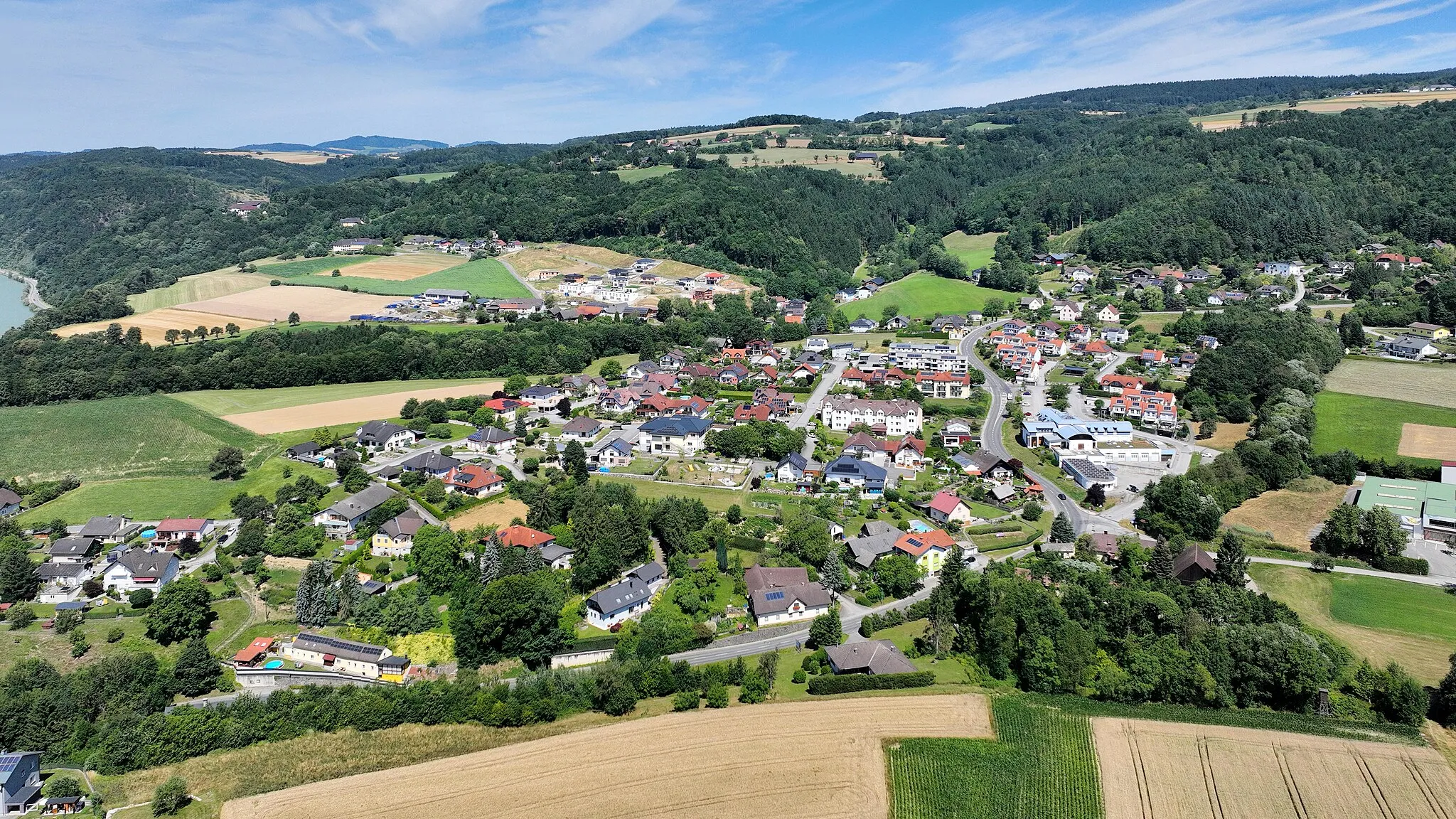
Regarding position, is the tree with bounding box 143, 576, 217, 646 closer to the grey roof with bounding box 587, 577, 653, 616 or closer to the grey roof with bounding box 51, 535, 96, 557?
the grey roof with bounding box 51, 535, 96, 557

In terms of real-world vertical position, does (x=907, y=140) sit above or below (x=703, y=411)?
above

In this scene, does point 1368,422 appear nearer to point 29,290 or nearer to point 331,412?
point 331,412

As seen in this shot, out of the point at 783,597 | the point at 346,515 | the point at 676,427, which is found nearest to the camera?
the point at 783,597

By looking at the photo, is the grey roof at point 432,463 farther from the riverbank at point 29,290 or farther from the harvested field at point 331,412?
the riverbank at point 29,290

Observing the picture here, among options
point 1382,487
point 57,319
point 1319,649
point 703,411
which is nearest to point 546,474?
point 703,411

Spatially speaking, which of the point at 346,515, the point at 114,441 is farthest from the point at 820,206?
the point at 346,515

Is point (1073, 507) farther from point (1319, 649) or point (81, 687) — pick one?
point (81, 687)
